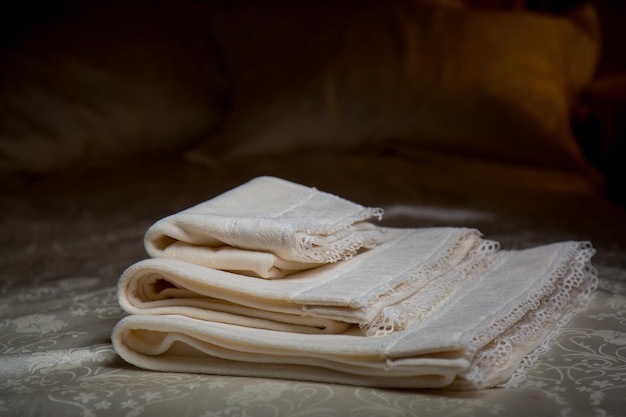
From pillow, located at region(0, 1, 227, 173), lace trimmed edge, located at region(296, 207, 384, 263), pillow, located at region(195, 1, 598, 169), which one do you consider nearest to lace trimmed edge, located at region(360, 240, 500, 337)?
lace trimmed edge, located at region(296, 207, 384, 263)

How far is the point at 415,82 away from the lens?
6.90ft

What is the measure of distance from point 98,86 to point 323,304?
150 centimetres

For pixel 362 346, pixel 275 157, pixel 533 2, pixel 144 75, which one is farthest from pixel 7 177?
pixel 533 2

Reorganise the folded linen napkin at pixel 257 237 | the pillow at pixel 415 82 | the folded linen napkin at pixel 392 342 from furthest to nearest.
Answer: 1. the pillow at pixel 415 82
2. the folded linen napkin at pixel 257 237
3. the folded linen napkin at pixel 392 342

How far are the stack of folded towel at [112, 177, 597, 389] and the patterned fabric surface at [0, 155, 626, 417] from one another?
24mm

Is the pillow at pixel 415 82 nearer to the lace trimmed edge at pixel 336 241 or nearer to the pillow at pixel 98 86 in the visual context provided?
the pillow at pixel 98 86

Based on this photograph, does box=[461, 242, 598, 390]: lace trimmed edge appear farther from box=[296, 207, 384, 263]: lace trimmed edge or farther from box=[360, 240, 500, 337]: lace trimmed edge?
box=[296, 207, 384, 263]: lace trimmed edge

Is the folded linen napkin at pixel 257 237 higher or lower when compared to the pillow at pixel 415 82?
lower

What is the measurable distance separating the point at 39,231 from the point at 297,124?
73 cm

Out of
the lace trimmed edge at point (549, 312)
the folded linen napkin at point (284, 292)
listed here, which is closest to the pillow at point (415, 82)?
the lace trimmed edge at point (549, 312)

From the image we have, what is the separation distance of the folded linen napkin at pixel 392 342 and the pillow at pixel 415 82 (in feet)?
3.34

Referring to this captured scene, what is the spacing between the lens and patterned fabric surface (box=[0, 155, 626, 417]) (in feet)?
2.75

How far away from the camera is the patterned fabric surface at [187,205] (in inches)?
33.0

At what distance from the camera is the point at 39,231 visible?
1683 millimetres
